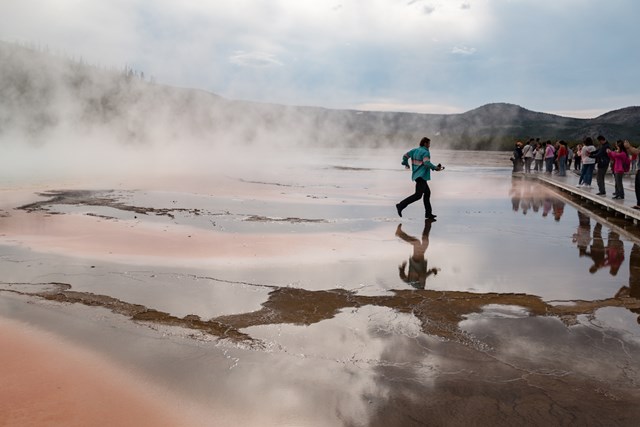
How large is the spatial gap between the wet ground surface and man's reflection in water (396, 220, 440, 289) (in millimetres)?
32

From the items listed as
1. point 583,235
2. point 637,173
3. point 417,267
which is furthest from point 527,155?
point 417,267

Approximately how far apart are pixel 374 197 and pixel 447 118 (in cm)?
12925

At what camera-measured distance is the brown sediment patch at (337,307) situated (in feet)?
14.5

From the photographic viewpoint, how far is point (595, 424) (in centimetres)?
299

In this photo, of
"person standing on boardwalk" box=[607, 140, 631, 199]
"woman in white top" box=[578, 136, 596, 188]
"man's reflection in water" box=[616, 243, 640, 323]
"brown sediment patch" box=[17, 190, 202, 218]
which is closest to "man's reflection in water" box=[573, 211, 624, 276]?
"man's reflection in water" box=[616, 243, 640, 323]

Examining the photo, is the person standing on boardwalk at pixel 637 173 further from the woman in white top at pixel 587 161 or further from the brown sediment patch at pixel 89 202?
the brown sediment patch at pixel 89 202

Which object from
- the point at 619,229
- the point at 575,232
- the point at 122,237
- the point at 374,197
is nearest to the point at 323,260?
the point at 122,237

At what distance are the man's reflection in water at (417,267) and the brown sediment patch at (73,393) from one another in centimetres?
303

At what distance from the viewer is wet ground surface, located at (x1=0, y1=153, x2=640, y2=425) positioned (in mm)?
3262

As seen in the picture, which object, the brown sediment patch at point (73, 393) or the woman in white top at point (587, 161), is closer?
the brown sediment patch at point (73, 393)

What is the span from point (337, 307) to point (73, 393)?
2269 mm

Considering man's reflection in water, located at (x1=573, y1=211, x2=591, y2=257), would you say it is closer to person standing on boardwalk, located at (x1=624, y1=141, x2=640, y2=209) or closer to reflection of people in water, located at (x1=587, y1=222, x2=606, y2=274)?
reflection of people in water, located at (x1=587, y1=222, x2=606, y2=274)

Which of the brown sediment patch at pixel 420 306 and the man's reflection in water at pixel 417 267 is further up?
the man's reflection in water at pixel 417 267

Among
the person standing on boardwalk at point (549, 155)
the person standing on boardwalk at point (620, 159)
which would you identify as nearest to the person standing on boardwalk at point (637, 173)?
the person standing on boardwalk at point (620, 159)
